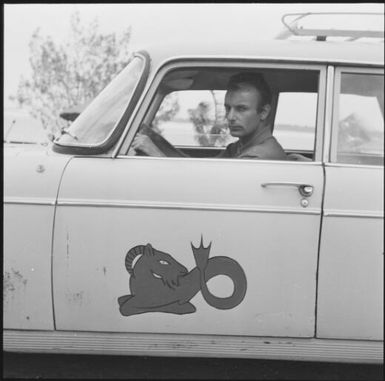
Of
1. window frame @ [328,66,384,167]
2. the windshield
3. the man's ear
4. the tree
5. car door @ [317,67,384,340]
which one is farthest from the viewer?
the tree

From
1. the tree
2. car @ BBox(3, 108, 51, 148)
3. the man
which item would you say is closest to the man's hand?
the man

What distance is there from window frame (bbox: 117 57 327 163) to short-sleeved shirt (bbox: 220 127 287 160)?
0.92ft

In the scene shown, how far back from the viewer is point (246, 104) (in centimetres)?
322

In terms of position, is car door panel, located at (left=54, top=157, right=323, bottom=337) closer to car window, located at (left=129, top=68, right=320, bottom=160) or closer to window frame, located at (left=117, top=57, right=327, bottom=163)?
window frame, located at (left=117, top=57, right=327, bottom=163)

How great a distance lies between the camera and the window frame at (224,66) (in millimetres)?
2877

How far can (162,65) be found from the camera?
294 cm

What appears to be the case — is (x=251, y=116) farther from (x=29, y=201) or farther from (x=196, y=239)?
(x=29, y=201)

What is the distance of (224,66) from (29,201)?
1184 millimetres

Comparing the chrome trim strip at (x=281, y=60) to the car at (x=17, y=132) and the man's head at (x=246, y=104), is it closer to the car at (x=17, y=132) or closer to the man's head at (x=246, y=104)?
the man's head at (x=246, y=104)

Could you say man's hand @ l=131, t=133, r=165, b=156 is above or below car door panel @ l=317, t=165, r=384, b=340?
above

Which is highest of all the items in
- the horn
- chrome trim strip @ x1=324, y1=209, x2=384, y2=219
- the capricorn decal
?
chrome trim strip @ x1=324, y1=209, x2=384, y2=219

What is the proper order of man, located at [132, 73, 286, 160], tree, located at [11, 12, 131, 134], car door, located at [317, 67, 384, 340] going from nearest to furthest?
car door, located at [317, 67, 384, 340] < man, located at [132, 73, 286, 160] < tree, located at [11, 12, 131, 134]

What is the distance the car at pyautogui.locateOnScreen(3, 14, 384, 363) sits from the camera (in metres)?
2.74

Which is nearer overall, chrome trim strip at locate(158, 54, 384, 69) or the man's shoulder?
chrome trim strip at locate(158, 54, 384, 69)
